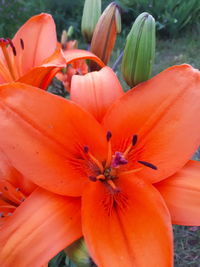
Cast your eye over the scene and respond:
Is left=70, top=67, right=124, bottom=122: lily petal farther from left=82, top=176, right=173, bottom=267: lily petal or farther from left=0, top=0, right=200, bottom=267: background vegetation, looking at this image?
left=0, top=0, right=200, bottom=267: background vegetation

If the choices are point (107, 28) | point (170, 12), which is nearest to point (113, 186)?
point (107, 28)

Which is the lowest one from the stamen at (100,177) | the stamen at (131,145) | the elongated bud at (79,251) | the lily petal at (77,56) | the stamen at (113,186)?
the elongated bud at (79,251)

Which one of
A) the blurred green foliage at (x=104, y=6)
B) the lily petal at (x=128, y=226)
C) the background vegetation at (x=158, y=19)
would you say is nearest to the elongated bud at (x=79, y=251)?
the lily petal at (x=128, y=226)

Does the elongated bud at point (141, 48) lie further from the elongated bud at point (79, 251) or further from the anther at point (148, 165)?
the elongated bud at point (79, 251)

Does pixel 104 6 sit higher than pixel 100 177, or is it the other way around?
pixel 100 177

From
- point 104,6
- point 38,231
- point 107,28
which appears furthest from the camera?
point 104,6

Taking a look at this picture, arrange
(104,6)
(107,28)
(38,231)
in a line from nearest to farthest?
1. (38,231)
2. (107,28)
3. (104,6)

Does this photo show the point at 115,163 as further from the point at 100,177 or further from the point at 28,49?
the point at 28,49
